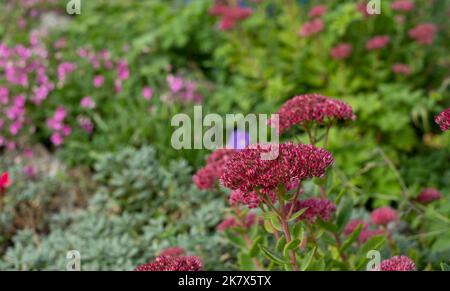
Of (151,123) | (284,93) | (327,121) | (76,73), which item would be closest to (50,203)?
(151,123)

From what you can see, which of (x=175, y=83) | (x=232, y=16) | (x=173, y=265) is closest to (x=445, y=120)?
(x=173, y=265)

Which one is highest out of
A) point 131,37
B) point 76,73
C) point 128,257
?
point 131,37

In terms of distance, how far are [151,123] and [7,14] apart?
8.95 ft

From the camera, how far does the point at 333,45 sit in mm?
4816

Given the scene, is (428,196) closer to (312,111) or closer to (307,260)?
(312,111)

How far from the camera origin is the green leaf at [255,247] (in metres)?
2.43

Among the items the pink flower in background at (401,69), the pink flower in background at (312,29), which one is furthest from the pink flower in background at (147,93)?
the pink flower in background at (401,69)

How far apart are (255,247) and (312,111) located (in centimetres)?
57

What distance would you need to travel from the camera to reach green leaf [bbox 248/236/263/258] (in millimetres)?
2426

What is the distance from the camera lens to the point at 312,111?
2256mm

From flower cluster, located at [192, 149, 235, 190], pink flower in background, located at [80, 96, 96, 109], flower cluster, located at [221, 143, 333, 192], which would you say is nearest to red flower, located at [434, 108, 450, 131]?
flower cluster, located at [221, 143, 333, 192]

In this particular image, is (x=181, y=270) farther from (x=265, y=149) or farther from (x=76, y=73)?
(x=76, y=73)

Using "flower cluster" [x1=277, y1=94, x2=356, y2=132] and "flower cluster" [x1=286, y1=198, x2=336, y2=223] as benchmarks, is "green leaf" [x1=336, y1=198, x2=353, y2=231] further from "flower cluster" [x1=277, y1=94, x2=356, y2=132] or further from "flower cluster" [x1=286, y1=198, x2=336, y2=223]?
"flower cluster" [x1=277, y1=94, x2=356, y2=132]
